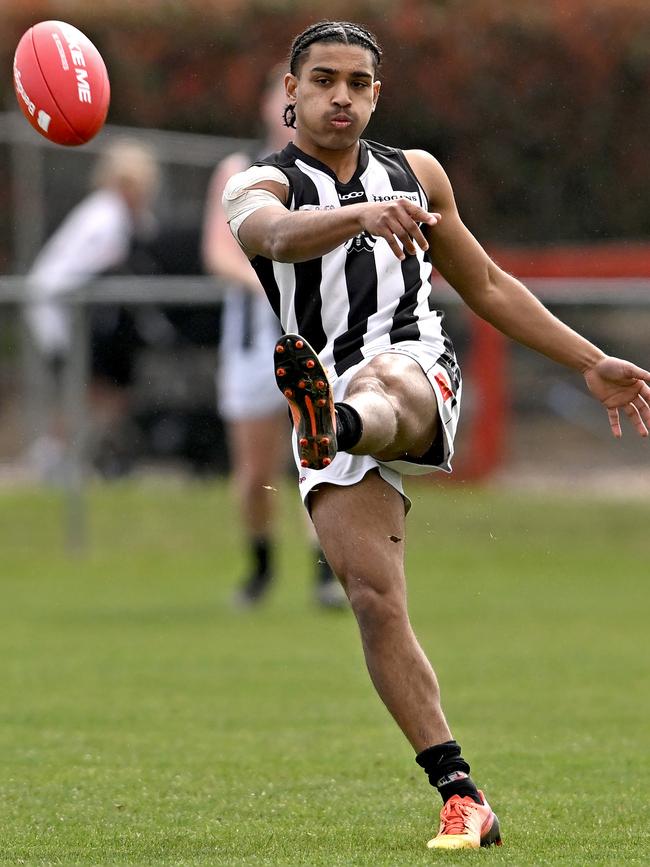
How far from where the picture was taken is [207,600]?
1028 centimetres

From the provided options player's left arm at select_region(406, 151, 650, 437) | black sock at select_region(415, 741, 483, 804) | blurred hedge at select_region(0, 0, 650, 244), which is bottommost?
black sock at select_region(415, 741, 483, 804)

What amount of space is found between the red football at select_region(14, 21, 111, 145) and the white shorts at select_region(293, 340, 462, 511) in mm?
1177

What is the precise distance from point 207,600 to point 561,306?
357cm

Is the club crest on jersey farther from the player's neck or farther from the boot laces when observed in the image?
the boot laces

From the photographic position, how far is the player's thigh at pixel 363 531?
464 centimetres

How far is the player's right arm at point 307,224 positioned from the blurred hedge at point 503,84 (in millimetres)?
10443

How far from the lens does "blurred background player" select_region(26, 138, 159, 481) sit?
41.5 feet

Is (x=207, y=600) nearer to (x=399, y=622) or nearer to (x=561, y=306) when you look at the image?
(x=561, y=306)

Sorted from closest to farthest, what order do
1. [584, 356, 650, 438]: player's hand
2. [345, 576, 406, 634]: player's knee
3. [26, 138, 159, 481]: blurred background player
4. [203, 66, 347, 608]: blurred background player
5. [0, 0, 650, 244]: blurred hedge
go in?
1. [345, 576, 406, 634]: player's knee
2. [584, 356, 650, 438]: player's hand
3. [203, 66, 347, 608]: blurred background player
4. [26, 138, 159, 481]: blurred background player
5. [0, 0, 650, 244]: blurred hedge

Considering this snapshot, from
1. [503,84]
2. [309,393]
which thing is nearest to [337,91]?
[309,393]

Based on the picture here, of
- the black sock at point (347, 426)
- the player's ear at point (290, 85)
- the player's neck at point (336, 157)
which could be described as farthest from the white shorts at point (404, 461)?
the player's ear at point (290, 85)

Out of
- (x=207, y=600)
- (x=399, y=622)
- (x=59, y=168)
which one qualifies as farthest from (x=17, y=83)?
(x=59, y=168)

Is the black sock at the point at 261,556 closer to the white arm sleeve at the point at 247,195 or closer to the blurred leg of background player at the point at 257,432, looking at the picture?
the blurred leg of background player at the point at 257,432

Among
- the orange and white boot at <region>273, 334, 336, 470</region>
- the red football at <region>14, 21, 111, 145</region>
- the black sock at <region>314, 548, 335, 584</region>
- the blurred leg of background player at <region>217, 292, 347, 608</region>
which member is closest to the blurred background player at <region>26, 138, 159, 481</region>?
the blurred leg of background player at <region>217, 292, 347, 608</region>
